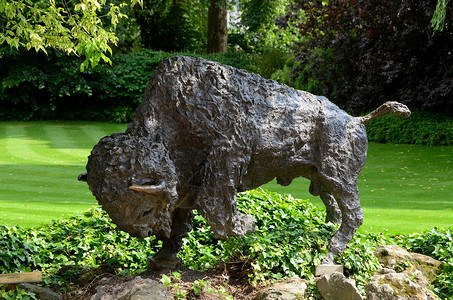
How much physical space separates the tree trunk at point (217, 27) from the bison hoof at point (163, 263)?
17.5 m

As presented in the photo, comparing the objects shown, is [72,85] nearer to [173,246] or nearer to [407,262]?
[173,246]

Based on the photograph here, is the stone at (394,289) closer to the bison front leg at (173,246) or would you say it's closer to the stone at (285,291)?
the stone at (285,291)

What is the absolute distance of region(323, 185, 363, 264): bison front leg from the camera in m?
5.33

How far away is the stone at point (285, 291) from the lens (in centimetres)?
462

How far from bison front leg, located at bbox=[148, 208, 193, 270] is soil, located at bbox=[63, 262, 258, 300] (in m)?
0.07

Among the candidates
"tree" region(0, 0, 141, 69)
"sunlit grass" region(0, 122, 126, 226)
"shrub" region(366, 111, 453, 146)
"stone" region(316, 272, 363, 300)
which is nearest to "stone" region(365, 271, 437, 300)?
"stone" region(316, 272, 363, 300)

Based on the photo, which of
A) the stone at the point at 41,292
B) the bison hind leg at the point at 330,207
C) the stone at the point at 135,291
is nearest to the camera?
the stone at the point at 135,291

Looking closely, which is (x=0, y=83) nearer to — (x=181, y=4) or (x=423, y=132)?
(x=181, y=4)

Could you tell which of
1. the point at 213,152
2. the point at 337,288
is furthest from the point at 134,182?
the point at 337,288

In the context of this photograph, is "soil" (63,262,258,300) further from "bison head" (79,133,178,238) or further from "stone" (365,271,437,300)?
"stone" (365,271,437,300)

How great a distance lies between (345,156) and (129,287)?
2475 mm

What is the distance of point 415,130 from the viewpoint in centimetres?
1658

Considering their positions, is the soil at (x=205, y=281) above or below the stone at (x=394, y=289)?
below

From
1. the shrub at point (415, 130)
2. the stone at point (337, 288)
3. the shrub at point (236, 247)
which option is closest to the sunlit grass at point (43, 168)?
the shrub at point (236, 247)
